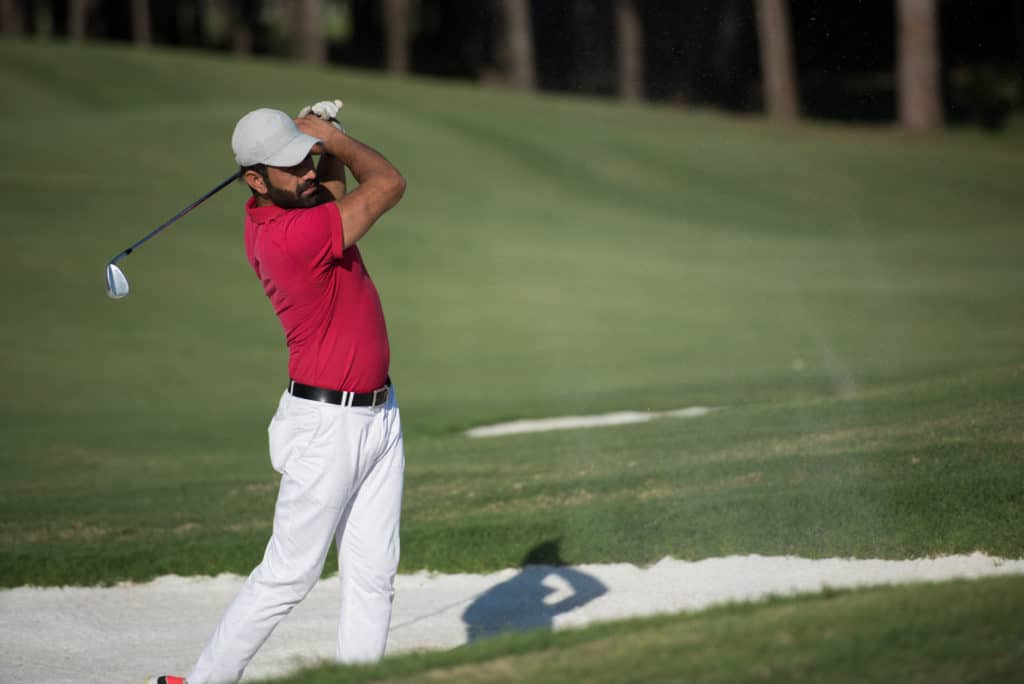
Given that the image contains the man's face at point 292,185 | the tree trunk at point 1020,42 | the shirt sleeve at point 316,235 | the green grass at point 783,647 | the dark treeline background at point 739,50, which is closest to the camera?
the green grass at point 783,647

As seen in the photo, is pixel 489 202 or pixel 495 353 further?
pixel 489 202

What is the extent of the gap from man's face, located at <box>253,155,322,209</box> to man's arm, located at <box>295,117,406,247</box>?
0.13 m

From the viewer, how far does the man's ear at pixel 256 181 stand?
5363mm

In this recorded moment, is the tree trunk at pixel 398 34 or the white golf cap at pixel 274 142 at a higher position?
the tree trunk at pixel 398 34

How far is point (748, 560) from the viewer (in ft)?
25.6

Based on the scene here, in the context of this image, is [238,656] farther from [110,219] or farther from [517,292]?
[110,219]

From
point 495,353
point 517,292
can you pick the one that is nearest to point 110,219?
point 517,292

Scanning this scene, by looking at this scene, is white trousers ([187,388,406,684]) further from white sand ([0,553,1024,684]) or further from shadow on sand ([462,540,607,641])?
shadow on sand ([462,540,607,641])

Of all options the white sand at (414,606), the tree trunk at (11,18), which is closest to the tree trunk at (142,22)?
the tree trunk at (11,18)

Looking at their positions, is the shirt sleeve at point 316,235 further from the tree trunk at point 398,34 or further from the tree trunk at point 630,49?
the tree trunk at point 398,34

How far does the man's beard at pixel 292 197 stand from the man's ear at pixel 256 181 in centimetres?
2

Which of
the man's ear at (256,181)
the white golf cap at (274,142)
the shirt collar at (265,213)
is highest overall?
the white golf cap at (274,142)

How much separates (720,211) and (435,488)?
22168 mm

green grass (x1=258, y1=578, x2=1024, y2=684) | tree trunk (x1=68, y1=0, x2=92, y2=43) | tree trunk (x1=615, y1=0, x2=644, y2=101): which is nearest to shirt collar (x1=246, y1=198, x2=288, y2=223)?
green grass (x1=258, y1=578, x2=1024, y2=684)
